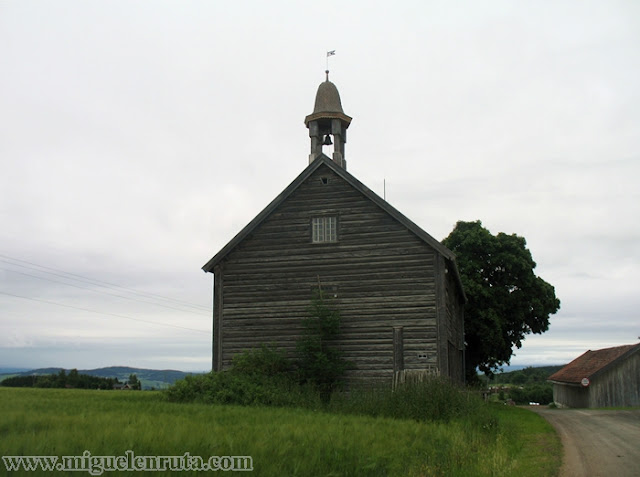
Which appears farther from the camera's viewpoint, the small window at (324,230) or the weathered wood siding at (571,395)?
the weathered wood siding at (571,395)

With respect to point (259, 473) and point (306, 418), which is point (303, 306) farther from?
point (259, 473)

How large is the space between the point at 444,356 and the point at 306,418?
11403 mm

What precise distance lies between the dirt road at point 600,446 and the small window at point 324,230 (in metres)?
11.3

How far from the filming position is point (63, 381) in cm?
4097

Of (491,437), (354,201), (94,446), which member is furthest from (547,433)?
(94,446)

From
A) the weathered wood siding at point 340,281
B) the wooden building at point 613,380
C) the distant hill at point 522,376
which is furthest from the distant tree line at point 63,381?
the distant hill at point 522,376

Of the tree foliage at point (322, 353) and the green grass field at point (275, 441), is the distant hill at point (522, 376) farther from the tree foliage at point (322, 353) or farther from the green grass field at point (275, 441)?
the green grass field at point (275, 441)

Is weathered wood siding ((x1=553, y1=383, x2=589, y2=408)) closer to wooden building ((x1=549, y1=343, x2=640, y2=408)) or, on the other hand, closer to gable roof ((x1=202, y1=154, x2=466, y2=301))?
wooden building ((x1=549, y1=343, x2=640, y2=408))

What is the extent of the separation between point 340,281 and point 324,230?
2291mm

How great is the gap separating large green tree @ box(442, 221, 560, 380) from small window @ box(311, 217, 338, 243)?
57.1 feet

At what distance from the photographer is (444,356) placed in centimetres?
2566

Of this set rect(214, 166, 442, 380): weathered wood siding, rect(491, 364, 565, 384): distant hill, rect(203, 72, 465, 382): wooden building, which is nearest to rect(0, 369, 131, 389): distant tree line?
rect(203, 72, 465, 382): wooden building

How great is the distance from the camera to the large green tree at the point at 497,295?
42.8 metres

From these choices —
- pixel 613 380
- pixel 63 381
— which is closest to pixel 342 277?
pixel 63 381
